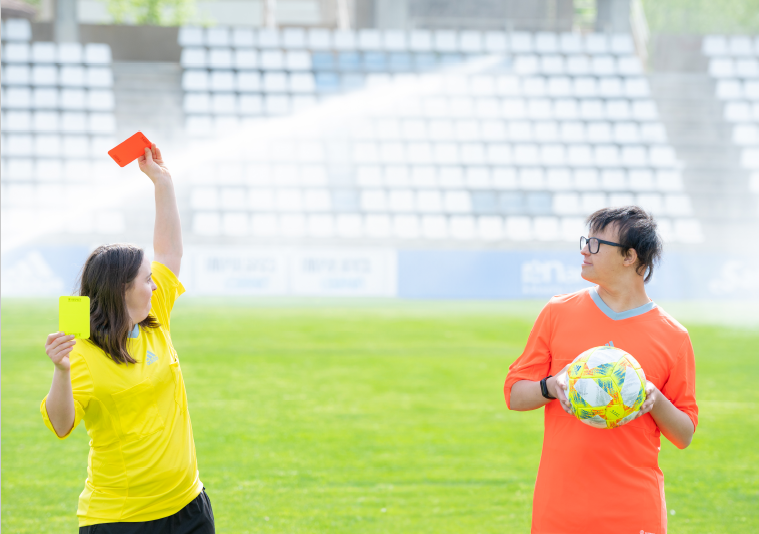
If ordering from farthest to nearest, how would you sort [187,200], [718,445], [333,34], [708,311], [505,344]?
[333,34] → [187,200] → [708,311] → [505,344] → [718,445]

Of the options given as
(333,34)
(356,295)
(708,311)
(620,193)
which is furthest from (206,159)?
(708,311)

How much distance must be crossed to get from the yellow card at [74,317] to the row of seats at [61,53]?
18.4m

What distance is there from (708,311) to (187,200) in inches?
440

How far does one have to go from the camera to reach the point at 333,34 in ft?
65.1

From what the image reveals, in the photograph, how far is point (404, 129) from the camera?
18875 millimetres

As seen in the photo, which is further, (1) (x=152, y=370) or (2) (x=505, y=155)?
(2) (x=505, y=155)

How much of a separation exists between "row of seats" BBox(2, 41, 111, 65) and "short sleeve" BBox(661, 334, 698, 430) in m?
18.8

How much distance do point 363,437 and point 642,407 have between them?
3.70 m

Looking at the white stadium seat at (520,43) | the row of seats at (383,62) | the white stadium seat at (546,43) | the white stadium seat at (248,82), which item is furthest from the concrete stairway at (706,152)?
the white stadium seat at (248,82)

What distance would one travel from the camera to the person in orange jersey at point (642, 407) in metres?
1.94

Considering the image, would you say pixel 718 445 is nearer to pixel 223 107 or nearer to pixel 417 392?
pixel 417 392

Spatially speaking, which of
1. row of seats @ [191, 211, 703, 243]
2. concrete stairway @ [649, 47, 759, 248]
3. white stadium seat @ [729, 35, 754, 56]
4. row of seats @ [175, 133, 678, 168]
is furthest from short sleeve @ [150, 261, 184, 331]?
white stadium seat @ [729, 35, 754, 56]

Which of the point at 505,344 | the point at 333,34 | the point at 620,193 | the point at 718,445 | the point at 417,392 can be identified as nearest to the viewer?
the point at 718,445

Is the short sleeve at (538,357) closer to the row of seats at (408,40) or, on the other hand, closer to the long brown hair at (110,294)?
the long brown hair at (110,294)
